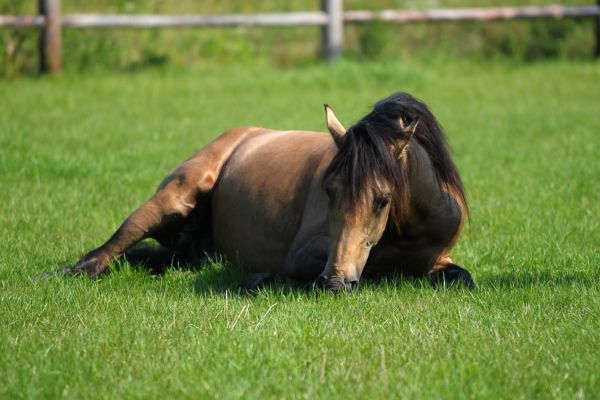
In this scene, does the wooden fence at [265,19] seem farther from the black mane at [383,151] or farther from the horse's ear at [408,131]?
the horse's ear at [408,131]

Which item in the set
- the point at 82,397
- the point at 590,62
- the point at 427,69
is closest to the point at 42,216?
the point at 82,397

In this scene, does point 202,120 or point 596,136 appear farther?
point 202,120

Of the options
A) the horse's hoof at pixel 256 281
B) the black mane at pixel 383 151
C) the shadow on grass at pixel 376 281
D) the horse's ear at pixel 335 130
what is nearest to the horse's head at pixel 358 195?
the black mane at pixel 383 151

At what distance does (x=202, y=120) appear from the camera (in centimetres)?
1217

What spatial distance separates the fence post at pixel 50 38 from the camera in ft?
48.2

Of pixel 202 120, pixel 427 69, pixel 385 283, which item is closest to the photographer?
pixel 385 283

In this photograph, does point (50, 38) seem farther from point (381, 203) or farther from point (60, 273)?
point (381, 203)

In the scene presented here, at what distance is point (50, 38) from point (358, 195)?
435 inches

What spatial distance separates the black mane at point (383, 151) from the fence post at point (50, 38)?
10424mm

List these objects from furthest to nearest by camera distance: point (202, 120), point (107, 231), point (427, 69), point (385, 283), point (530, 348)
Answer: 1. point (427, 69)
2. point (202, 120)
3. point (107, 231)
4. point (385, 283)
5. point (530, 348)

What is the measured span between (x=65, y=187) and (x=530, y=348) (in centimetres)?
536

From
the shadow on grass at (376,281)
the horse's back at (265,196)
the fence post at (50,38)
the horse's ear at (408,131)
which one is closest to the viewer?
the horse's ear at (408,131)

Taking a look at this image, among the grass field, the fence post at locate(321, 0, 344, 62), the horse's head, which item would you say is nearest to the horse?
the horse's head

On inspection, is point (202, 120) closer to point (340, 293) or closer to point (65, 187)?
point (65, 187)
